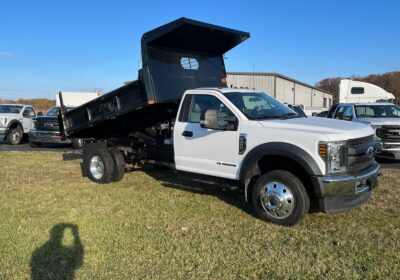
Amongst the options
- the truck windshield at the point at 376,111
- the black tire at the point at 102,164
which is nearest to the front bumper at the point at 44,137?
the black tire at the point at 102,164

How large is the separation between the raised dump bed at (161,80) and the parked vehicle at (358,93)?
14.8 metres

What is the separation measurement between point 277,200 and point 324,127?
3.92 ft

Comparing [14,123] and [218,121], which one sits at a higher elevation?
[218,121]

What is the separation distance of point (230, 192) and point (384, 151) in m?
5.51

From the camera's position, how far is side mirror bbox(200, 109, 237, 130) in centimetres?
648

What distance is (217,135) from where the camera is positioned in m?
6.79

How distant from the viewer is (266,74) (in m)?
41.0

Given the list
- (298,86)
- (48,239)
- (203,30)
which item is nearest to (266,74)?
(298,86)

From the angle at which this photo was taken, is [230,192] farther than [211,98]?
Yes

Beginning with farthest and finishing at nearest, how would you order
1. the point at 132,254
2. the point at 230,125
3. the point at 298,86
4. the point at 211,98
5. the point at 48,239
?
the point at 298,86
the point at 211,98
the point at 230,125
the point at 48,239
the point at 132,254

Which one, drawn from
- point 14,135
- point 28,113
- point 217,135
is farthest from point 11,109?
point 217,135

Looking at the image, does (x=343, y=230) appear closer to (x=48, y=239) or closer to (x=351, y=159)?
(x=351, y=159)

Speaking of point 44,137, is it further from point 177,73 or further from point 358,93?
point 358,93

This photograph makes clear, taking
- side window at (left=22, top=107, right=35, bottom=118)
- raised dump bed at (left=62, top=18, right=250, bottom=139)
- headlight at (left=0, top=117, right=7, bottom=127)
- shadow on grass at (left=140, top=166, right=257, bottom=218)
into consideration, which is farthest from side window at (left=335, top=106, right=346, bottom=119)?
headlight at (left=0, top=117, right=7, bottom=127)
